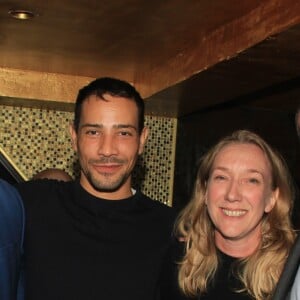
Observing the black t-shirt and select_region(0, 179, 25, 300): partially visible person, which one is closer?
select_region(0, 179, 25, 300): partially visible person

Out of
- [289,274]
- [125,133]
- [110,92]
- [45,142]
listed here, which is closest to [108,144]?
[125,133]

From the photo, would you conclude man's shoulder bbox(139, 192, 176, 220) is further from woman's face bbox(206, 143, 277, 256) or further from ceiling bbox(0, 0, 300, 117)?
ceiling bbox(0, 0, 300, 117)

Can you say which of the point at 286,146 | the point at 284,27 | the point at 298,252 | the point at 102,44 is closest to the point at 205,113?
the point at 286,146

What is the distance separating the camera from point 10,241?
7.80 feet

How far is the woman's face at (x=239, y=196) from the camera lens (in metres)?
2.62

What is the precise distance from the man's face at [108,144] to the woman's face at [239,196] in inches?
13.9

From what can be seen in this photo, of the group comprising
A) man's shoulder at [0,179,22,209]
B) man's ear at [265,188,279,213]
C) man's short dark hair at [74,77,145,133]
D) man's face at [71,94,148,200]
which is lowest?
man's shoulder at [0,179,22,209]

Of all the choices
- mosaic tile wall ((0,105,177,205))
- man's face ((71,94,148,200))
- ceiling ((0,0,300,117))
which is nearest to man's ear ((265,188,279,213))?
man's face ((71,94,148,200))

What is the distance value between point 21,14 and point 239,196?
1.96 m

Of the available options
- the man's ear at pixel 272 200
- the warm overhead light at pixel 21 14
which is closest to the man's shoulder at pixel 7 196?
the man's ear at pixel 272 200

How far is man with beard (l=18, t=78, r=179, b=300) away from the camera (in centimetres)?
272

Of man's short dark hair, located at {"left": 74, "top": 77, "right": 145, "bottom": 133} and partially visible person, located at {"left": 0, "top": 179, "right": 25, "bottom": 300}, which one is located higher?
man's short dark hair, located at {"left": 74, "top": 77, "right": 145, "bottom": 133}

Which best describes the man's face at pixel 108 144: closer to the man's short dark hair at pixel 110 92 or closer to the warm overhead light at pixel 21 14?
the man's short dark hair at pixel 110 92

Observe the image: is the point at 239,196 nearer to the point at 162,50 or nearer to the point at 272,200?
the point at 272,200
